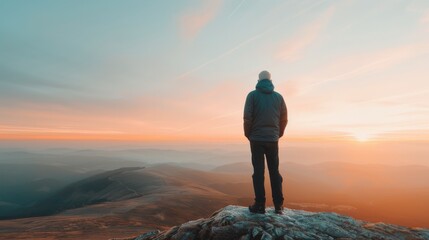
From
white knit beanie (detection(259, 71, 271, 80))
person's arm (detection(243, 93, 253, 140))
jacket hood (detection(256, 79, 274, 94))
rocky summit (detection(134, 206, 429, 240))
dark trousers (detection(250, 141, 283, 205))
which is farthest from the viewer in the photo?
white knit beanie (detection(259, 71, 271, 80))

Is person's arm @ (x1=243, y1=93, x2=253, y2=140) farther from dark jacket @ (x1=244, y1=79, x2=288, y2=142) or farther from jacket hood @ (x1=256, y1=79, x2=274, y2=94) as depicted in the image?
jacket hood @ (x1=256, y1=79, x2=274, y2=94)

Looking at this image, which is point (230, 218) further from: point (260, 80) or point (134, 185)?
point (134, 185)

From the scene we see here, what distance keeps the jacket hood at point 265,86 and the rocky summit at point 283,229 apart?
14.5ft

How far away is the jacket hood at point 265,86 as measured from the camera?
10039mm

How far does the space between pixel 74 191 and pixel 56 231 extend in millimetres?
106336

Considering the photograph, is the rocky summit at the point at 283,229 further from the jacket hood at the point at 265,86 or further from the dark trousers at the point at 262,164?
the jacket hood at the point at 265,86

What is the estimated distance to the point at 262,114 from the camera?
988cm

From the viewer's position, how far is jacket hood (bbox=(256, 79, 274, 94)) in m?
10.0

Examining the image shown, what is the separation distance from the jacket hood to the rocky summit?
4430 mm

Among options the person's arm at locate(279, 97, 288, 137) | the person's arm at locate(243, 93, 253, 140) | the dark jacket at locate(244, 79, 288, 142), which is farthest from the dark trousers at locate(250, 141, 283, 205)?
the person's arm at locate(279, 97, 288, 137)

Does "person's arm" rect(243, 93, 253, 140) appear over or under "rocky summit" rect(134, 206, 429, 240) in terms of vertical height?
over

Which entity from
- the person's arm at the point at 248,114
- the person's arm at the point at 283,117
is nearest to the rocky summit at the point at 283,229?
the person's arm at the point at 248,114

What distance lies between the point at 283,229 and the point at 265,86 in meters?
4.84

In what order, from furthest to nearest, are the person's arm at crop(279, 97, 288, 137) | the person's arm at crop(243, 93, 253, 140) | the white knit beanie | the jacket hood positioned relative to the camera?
the person's arm at crop(279, 97, 288, 137)
the white knit beanie
the jacket hood
the person's arm at crop(243, 93, 253, 140)
